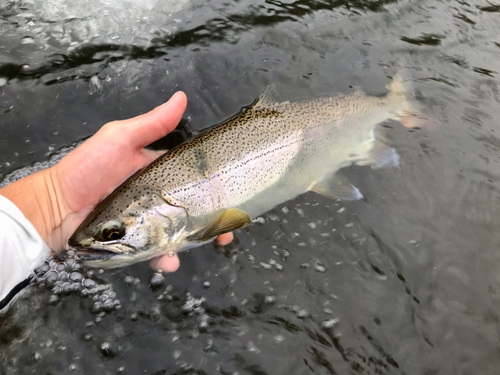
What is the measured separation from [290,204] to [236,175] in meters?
0.62

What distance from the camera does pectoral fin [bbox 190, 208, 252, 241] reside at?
2393 mm

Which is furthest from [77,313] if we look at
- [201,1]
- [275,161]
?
[201,1]

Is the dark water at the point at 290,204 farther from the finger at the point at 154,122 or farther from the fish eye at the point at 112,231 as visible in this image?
the finger at the point at 154,122

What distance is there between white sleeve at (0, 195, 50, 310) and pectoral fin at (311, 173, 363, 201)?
1944 mm

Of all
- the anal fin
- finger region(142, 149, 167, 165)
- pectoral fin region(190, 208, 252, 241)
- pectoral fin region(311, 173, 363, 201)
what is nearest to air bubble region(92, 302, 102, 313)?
pectoral fin region(190, 208, 252, 241)

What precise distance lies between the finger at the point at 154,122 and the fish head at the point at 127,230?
1.28 ft

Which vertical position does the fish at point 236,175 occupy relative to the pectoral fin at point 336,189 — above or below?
above

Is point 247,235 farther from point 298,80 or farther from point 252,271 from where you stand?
point 298,80

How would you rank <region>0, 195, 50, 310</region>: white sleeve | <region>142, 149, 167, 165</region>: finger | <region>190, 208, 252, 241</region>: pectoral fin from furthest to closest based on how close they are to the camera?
Answer: <region>142, 149, 167, 165</region>: finger < <region>190, 208, 252, 241</region>: pectoral fin < <region>0, 195, 50, 310</region>: white sleeve

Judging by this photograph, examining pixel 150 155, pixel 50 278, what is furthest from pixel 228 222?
pixel 50 278

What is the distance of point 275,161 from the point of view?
2.69 metres

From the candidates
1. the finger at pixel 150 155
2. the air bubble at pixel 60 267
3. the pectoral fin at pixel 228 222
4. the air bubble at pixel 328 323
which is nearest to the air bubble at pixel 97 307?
the air bubble at pixel 60 267

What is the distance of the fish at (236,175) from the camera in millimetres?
2217

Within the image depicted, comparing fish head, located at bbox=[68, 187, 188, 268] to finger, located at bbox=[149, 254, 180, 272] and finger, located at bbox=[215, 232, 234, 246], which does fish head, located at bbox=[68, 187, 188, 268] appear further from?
finger, located at bbox=[215, 232, 234, 246]
